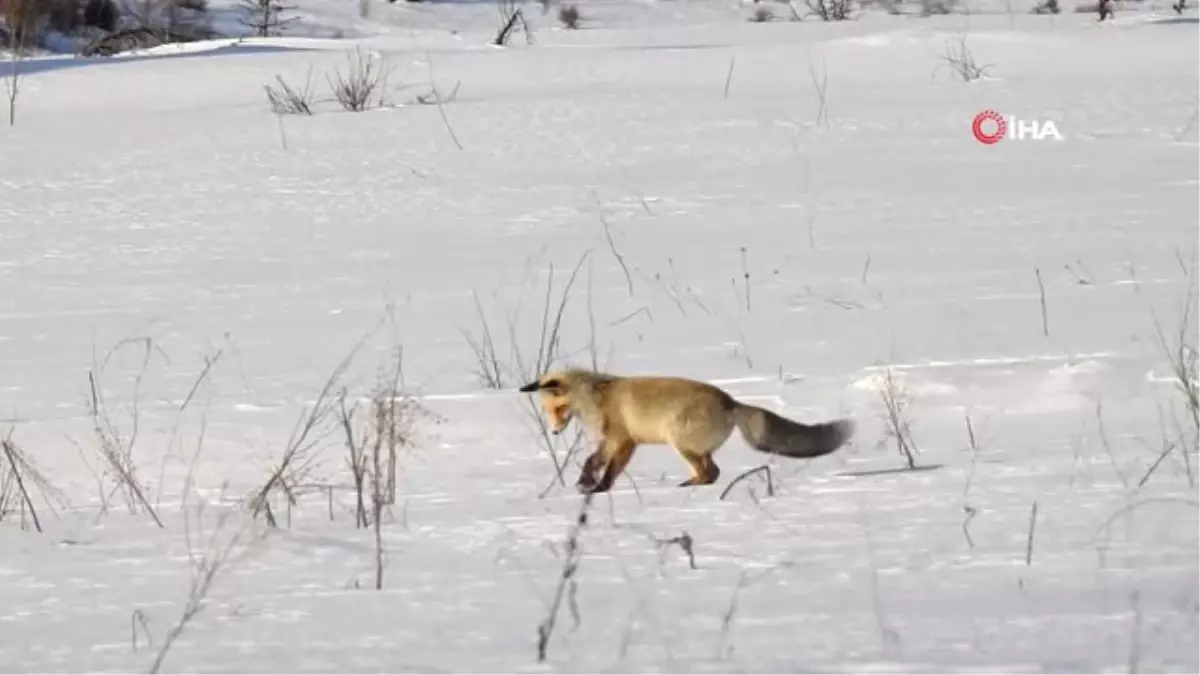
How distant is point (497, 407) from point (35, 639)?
2238 mm

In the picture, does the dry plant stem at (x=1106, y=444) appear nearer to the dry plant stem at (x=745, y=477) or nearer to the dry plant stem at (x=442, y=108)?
the dry plant stem at (x=745, y=477)

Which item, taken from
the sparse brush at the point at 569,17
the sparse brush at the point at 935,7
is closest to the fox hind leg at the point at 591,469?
the sparse brush at the point at 935,7

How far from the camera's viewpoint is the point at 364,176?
394 inches

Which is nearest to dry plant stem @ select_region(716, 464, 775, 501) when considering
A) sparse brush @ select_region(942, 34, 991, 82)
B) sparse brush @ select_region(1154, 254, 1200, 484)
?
sparse brush @ select_region(1154, 254, 1200, 484)

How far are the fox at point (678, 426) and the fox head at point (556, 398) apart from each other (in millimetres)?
16

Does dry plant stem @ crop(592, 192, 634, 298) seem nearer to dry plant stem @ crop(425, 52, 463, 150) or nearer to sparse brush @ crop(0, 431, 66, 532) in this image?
dry plant stem @ crop(425, 52, 463, 150)

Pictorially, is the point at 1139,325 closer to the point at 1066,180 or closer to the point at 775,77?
the point at 1066,180

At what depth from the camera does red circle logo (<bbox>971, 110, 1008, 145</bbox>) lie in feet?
34.0

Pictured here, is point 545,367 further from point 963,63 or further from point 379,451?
point 963,63

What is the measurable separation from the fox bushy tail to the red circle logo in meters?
6.92

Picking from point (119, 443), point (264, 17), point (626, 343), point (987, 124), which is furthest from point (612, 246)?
point (264, 17)

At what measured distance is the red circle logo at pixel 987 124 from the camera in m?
10.4

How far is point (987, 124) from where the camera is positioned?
1076 cm

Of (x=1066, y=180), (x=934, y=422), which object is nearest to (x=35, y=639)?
(x=934, y=422)
